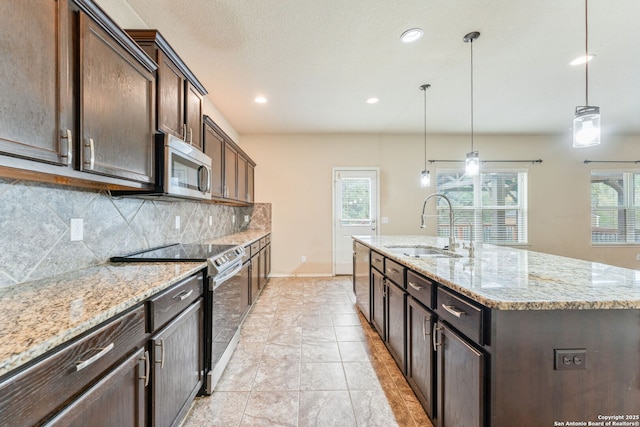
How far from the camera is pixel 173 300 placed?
1.33 m

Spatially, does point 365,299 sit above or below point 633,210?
below

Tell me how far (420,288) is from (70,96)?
1875mm

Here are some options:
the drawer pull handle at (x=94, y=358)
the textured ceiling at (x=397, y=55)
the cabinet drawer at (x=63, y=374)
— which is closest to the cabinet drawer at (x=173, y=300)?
the cabinet drawer at (x=63, y=374)

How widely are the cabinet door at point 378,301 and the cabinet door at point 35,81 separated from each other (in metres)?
2.20

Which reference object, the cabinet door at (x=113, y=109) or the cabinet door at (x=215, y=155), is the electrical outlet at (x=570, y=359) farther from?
the cabinet door at (x=215, y=155)

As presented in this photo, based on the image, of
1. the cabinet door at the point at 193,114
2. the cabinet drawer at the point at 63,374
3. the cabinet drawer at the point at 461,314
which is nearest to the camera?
the cabinet drawer at the point at 63,374

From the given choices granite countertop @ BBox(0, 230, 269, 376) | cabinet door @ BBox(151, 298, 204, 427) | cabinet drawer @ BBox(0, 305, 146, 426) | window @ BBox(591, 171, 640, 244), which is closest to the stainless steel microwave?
granite countertop @ BBox(0, 230, 269, 376)

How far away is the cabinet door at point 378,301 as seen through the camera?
2338 mm

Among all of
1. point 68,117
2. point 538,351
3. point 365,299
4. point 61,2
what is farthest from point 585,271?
point 61,2

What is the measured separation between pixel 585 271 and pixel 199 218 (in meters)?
3.32

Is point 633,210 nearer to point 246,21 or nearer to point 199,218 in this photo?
point 246,21

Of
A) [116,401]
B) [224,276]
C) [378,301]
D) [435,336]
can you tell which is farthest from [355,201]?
[116,401]

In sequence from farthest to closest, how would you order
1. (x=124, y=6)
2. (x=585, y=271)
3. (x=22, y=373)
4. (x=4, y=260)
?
(x=124, y=6) → (x=585, y=271) → (x=4, y=260) → (x=22, y=373)

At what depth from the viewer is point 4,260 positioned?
1.11 meters
